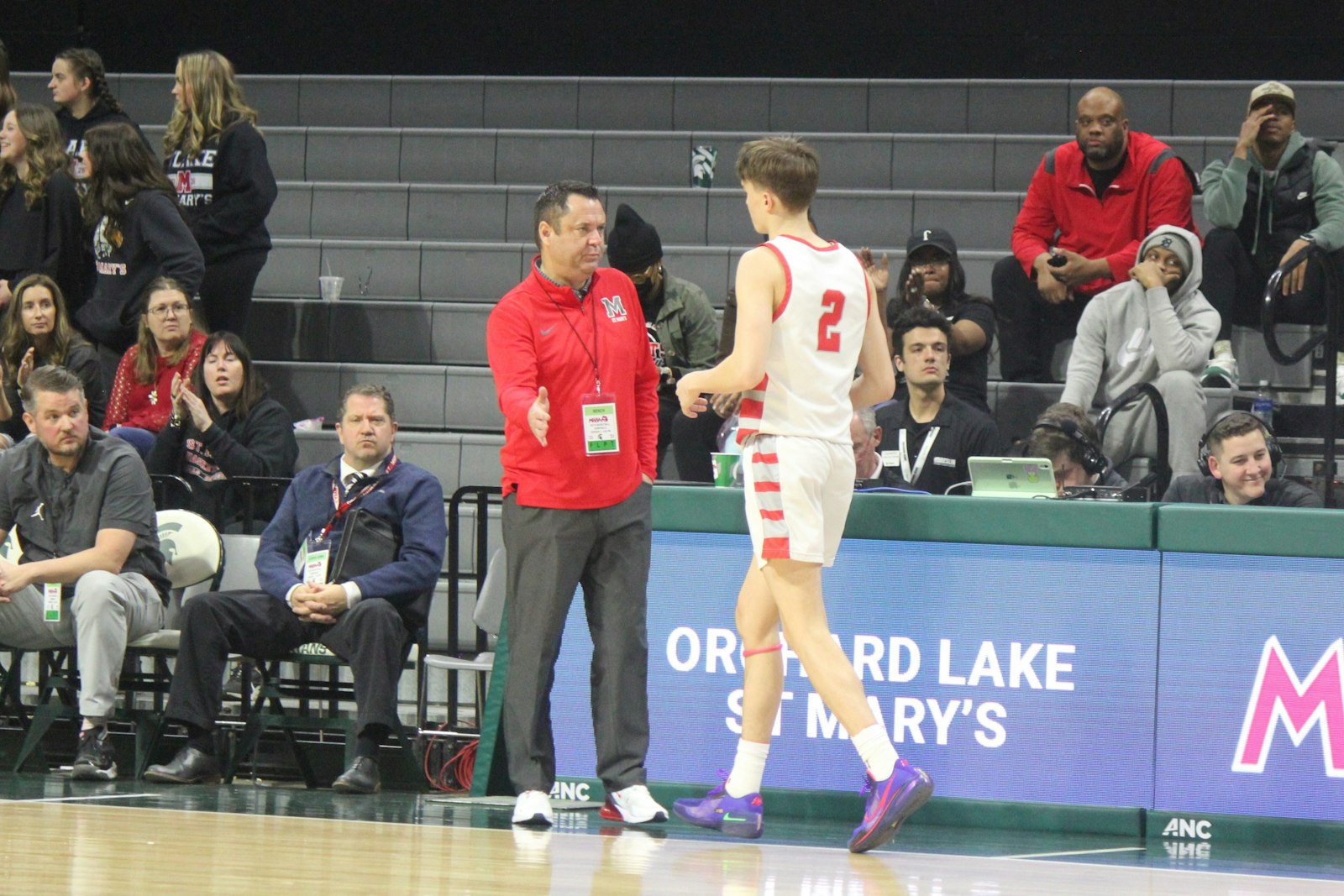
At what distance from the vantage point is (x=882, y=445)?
22.1 feet

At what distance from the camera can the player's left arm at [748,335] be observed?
4664 mm

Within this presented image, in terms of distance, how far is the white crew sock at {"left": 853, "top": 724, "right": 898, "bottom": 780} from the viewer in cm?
457

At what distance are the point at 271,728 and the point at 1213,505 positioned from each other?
359cm

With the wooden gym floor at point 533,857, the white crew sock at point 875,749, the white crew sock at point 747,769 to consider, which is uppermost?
the white crew sock at point 875,749

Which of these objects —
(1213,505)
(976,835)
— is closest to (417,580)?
(976,835)

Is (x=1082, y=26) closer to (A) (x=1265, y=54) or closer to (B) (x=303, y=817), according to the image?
(A) (x=1265, y=54)

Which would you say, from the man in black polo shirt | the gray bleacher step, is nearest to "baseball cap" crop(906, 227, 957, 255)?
the man in black polo shirt

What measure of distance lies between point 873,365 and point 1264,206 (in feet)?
12.4

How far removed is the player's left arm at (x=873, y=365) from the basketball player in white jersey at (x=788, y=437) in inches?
1.3

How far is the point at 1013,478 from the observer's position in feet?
17.2

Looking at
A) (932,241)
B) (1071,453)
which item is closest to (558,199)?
(1071,453)

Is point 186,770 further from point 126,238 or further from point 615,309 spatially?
point 126,238

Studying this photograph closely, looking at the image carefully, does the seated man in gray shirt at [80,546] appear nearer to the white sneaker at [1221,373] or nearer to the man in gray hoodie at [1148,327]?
the man in gray hoodie at [1148,327]

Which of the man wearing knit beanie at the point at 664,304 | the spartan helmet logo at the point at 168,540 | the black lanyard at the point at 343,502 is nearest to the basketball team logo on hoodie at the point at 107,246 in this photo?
the spartan helmet logo at the point at 168,540
